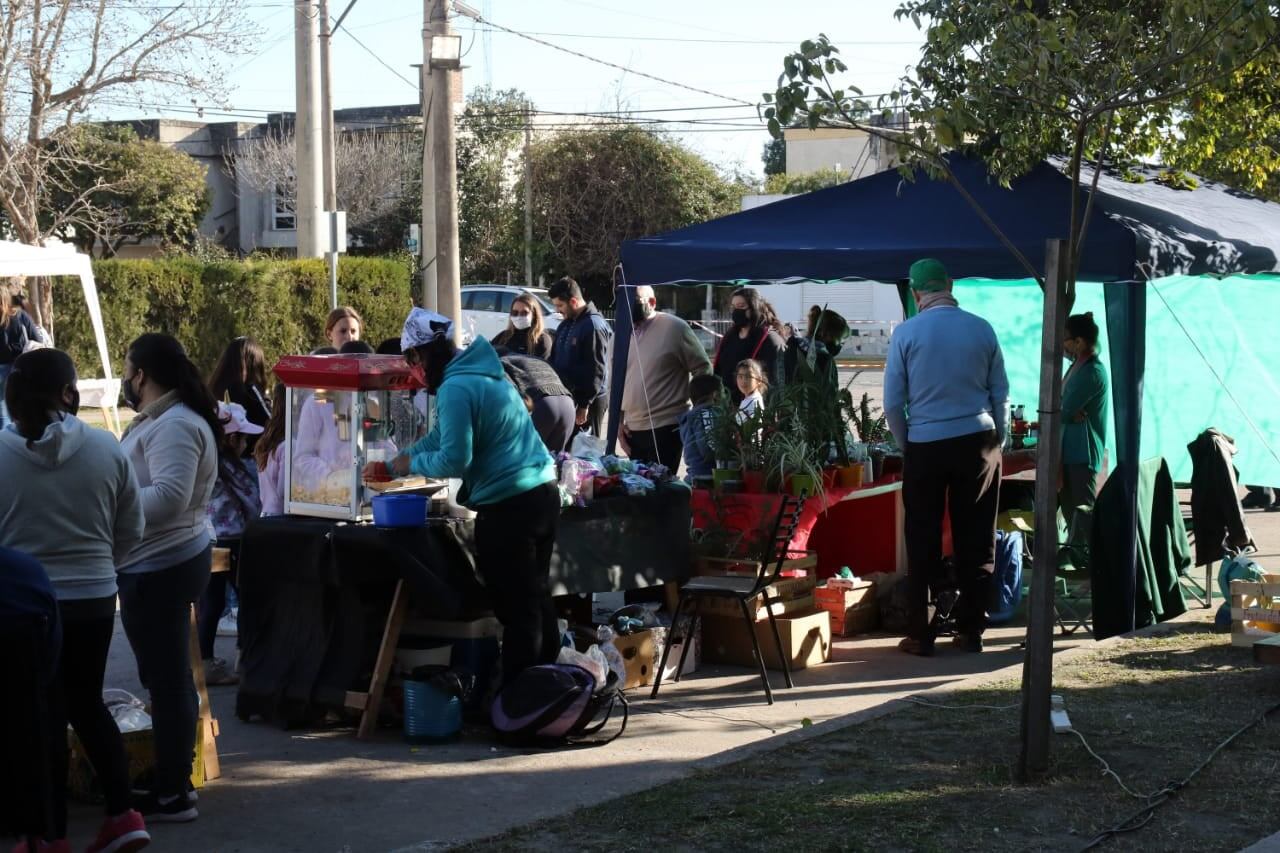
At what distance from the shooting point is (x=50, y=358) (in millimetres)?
4504

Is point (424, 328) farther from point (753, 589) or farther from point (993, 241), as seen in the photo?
point (993, 241)

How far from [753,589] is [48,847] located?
133 inches

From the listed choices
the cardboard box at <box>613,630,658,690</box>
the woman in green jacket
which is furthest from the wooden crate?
the cardboard box at <box>613,630,658,690</box>

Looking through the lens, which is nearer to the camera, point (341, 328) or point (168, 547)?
point (168, 547)

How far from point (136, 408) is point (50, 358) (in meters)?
0.74

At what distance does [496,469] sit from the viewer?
19.6 ft

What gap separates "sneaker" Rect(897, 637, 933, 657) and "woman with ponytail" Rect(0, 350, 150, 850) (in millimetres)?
4304

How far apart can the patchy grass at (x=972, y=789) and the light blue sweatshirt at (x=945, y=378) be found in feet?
4.70

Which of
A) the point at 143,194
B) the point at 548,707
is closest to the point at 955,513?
the point at 548,707

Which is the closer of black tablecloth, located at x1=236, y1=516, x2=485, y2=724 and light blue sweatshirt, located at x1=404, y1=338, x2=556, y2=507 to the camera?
light blue sweatshirt, located at x1=404, y1=338, x2=556, y2=507

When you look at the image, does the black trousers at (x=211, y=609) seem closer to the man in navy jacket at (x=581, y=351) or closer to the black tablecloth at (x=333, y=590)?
the black tablecloth at (x=333, y=590)

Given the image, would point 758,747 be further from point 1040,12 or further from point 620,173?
point 620,173

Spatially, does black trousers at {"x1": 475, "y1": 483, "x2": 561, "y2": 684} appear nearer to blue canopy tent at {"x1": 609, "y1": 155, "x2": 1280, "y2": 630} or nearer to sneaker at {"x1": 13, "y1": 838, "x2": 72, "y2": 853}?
sneaker at {"x1": 13, "y1": 838, "x2": 72, "y2": 853}

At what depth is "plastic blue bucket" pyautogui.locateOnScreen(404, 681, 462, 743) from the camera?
6055mm
